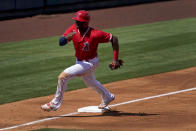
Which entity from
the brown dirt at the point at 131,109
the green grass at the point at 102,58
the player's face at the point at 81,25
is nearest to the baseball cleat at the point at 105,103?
the brown dirt at the point at 131,109

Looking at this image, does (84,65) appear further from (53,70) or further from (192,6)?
(192,6)

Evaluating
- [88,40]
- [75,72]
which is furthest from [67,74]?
[88,40]

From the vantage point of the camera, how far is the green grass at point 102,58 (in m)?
12.5

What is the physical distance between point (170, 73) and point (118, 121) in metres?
4.65

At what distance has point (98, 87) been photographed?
949 centimetres

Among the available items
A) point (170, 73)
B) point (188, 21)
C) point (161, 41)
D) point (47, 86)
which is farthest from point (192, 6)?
point (47, 86)

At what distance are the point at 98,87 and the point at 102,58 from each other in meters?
6.02

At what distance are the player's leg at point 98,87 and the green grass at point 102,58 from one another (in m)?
2.22

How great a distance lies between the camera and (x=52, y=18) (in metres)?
24.9

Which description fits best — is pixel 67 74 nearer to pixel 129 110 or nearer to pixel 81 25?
pixel 81 25

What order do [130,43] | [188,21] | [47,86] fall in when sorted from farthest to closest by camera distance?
1. [188,21]
2. [130,43]
3. [47,86]

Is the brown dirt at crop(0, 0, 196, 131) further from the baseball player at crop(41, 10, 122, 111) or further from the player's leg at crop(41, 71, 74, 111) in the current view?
the baseball player at crop(41, 10, 122, 111)

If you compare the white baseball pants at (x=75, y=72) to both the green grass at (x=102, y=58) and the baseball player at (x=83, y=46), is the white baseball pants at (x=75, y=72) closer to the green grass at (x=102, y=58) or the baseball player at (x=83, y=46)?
the baseball player at (x=83, y=46)

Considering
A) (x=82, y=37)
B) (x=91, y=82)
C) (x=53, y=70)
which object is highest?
(x=82, y=37)
